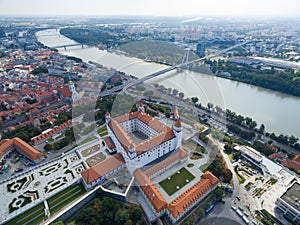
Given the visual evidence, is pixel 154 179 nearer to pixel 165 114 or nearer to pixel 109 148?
pixel 109 148

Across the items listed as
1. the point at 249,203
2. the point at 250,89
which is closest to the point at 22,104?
the point at 249,203

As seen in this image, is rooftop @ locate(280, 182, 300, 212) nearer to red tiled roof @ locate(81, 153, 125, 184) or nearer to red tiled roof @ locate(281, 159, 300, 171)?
red tiled roof @ locate(281, 159, 300, 171)

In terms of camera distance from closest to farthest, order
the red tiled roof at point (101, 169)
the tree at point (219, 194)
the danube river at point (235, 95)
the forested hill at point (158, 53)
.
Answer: the tree at point (219, 194) → the red tiled roof at point (101, 169) → the danube river at point (235, 95) → the forested hill at point (158, 53)

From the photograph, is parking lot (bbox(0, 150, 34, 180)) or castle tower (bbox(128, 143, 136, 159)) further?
parking lot (bbox(0, 150, 34, 180))

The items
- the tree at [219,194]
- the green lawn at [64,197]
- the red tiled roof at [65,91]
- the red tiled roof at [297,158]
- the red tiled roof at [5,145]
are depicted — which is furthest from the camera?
the red tiled roof at [65,91]

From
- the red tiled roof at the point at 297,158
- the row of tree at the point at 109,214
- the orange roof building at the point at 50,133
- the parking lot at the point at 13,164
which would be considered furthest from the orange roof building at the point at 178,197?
the orange roof building at the point at 50,133

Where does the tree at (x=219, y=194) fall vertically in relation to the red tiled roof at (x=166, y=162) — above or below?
below

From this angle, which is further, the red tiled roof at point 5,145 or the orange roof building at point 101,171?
the red tiled roof at point 5,145

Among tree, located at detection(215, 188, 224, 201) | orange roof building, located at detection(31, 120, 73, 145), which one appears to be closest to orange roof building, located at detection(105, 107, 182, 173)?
tree, located at detection(215, 188, 224, 201)

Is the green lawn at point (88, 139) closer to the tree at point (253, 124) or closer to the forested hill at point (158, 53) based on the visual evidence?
the tree at point (253, 124)
